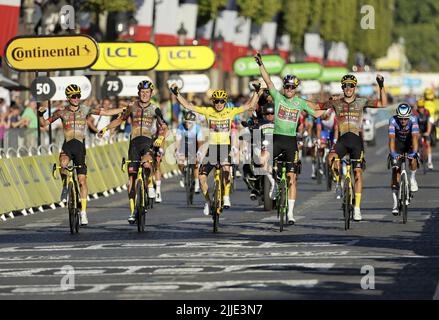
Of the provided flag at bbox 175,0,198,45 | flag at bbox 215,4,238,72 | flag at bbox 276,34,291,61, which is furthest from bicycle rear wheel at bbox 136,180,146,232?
flag at bbox 276,34,291,61

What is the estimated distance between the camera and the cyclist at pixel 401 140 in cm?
2448

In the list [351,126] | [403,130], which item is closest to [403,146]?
[403,130]

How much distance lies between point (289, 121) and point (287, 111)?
0.47 ft

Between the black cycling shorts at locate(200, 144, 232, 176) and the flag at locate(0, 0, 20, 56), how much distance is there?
62.2ft

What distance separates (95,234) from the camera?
23266 mm

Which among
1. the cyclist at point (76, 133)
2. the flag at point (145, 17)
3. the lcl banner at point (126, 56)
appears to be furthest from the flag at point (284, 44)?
the cyclist at point (76, 133)

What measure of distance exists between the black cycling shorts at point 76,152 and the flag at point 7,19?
18.1 m

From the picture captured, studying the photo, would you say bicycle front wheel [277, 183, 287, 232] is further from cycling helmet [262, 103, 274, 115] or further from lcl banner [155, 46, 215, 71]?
lcl banner [155, 46, 215, 71]

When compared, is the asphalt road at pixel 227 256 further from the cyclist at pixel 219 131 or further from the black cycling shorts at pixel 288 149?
the black cycling shorts at pixel 288 149

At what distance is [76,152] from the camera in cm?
2383

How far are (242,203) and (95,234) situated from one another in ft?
22.8
